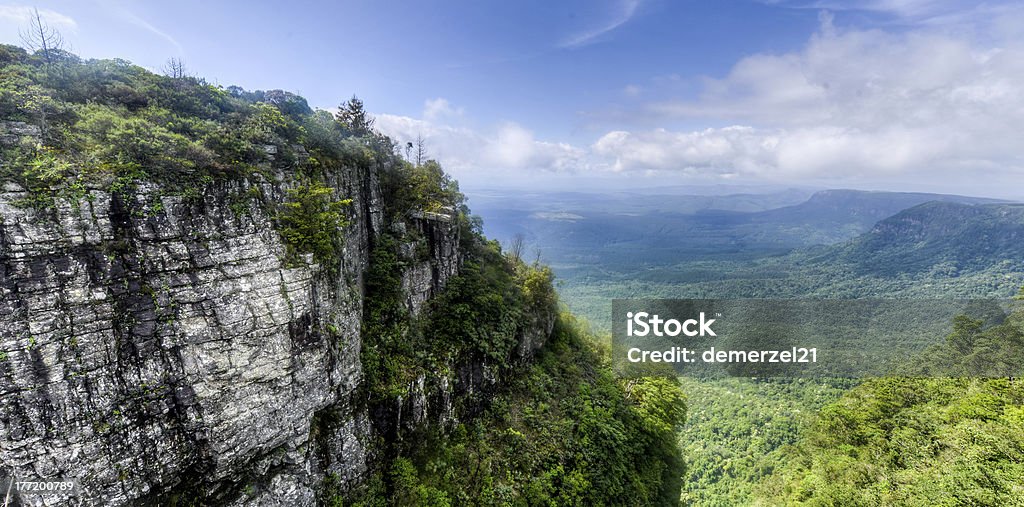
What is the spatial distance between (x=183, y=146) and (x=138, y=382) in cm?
716

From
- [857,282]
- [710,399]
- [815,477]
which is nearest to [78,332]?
[815,477]

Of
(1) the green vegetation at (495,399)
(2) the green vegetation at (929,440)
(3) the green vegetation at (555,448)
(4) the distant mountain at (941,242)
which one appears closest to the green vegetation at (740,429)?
(2) the green vegetation at (929,440)

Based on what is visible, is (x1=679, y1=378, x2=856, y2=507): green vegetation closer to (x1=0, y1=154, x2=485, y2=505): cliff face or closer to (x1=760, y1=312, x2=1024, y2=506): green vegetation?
(x1=760, y1=312, x2=1024, y2=506): green vegetation

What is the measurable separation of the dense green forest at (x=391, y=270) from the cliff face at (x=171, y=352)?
497 millimetres

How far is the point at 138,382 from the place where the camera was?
10164 millimetres

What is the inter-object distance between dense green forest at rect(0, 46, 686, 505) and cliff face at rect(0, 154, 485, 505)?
0.50 m

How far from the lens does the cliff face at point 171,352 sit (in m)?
8.92

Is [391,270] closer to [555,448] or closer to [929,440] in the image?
[555,448]

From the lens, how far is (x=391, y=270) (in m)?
19.1

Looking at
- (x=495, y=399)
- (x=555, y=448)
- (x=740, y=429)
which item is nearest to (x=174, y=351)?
(x=495, y=399)

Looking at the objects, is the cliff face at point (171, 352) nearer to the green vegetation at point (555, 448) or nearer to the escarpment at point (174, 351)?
the escarpment at point (174, 351)

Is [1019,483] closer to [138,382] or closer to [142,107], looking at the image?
[138,382]

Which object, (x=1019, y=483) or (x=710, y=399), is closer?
(x=1019, y=483)

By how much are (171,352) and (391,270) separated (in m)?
9.48
